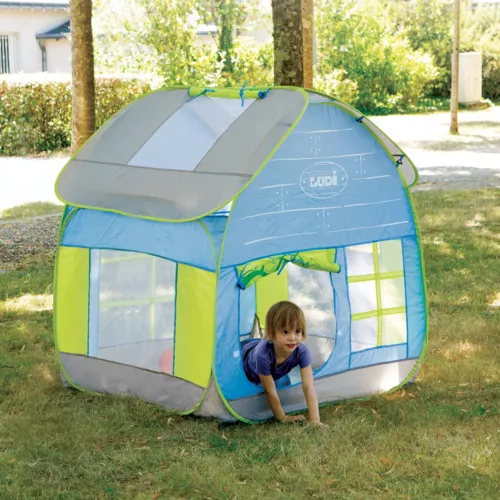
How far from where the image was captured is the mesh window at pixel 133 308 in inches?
188

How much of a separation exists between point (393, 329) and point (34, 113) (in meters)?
12.9

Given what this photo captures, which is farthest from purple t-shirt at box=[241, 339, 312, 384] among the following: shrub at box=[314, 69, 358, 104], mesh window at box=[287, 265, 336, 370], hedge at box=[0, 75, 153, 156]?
shrub at box=[314, 69, 358, 104]

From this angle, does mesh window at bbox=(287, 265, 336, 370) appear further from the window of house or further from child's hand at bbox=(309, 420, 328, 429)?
the window of house

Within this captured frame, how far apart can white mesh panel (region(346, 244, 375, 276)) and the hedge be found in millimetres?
12556

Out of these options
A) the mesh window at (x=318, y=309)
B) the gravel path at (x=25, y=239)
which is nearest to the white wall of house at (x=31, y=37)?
the gravel path at (x=25, y=239)

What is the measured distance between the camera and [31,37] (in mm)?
26266

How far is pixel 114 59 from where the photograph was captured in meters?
22.0

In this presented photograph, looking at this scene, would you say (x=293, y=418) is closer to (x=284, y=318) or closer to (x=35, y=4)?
(x=284, y=318)

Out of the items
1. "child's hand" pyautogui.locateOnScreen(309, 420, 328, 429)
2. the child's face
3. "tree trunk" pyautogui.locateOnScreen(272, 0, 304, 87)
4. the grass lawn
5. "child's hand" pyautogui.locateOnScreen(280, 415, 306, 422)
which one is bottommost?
the grass lawn

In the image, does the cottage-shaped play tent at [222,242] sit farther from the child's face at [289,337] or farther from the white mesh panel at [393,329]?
the child's face at [289,337]

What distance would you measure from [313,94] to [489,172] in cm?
981

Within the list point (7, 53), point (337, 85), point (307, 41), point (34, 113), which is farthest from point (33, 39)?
point (307, 41)

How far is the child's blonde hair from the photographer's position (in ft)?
14.5

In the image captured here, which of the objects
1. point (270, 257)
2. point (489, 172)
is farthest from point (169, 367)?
point (489, 172)
